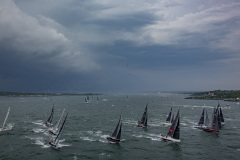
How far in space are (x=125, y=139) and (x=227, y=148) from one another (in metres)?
29.2

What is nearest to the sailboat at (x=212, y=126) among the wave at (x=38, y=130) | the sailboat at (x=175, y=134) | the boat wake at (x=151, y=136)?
the sailboat at (x=175, y=134)

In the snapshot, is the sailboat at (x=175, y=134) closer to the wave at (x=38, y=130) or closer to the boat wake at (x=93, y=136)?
the boat wake at (x=93, y=136)

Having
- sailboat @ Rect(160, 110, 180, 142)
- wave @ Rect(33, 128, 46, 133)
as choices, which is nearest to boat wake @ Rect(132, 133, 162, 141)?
sailboat @ Rect(160, 110, 180, 142)

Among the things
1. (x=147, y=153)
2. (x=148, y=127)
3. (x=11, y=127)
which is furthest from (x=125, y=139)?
(x=11, y=127)

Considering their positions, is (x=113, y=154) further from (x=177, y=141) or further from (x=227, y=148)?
(x=227, y=148)

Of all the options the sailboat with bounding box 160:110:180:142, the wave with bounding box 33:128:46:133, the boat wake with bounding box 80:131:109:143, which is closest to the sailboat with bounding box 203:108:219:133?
the sailboat with bounding box 160:110:180:142

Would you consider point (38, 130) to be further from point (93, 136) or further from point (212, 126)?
point (212, 126)

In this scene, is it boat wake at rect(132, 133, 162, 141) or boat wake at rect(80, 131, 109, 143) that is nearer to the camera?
boat wake at rect(80, 131, 109, 143)

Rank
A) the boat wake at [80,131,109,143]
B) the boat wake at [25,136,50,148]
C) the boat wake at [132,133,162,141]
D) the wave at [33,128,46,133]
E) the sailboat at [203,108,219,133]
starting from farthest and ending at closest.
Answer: the sailboat at [203,108,219,133] < the wave at [33,128,46,133] < the boat wake at [132,133,162,141] < the boat wake at [80,131,109,143] < the boat wake at [25,136,50,148]

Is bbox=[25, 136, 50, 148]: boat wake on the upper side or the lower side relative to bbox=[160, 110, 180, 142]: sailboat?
lower

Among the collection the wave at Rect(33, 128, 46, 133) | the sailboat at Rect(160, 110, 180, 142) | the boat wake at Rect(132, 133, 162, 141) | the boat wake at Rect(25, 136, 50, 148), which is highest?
the sailboat at Rect(160, 110, 180, 142)

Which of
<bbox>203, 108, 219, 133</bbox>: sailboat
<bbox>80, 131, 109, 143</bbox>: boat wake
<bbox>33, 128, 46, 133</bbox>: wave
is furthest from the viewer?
<bbox>203, 108, 219, 133</bbox>: sailboat

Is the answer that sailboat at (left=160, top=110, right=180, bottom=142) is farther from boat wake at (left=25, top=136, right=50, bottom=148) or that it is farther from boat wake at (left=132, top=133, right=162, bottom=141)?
boat wake at (left=25, top=136, right=50, bottom=148)

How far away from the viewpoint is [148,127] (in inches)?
3093
